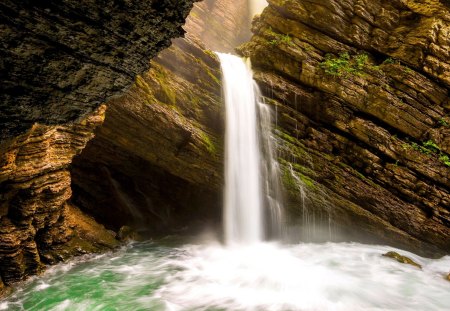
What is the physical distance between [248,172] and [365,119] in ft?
17.2

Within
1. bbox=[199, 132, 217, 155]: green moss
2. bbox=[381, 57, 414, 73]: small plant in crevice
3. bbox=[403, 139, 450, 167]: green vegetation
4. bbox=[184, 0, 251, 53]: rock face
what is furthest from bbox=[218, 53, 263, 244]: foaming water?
bbox=[184, 0, 251, 53]: rock face

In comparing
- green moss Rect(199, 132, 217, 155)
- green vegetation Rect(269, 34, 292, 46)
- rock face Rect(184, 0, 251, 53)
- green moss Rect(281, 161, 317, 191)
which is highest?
rock face Rect(184, 0, 251, 53)

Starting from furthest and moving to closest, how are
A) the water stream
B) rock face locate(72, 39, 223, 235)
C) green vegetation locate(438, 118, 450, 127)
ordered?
green vegetation locate(438, 118, 450, 127) < rock face locate(72, 39, 223, 235) < the water stream

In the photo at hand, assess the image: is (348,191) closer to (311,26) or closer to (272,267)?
(272,267)

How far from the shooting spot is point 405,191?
11.7 metres

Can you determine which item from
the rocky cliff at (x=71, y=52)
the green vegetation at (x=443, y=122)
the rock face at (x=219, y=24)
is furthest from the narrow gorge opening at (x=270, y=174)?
the rock face at (x=219, y=24)

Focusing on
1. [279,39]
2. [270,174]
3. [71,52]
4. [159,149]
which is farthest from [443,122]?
[71,52]

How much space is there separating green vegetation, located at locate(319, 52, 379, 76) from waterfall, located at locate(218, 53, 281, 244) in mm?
3148

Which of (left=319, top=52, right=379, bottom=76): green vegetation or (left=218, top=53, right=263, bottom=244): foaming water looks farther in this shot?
(left=319, top=52, right=379, bottom=76): green vegetation

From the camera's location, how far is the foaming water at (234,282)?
711cm

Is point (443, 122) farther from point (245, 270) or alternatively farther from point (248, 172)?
point (245, 270)

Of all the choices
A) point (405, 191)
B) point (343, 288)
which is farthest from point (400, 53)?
point (343, 288)

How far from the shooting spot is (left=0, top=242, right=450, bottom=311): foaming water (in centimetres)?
711

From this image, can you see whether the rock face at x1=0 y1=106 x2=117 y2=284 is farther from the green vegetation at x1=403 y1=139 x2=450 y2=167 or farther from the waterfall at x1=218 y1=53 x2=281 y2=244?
the green vegetation at x1=403 y1=139 x2=450 y2=167
